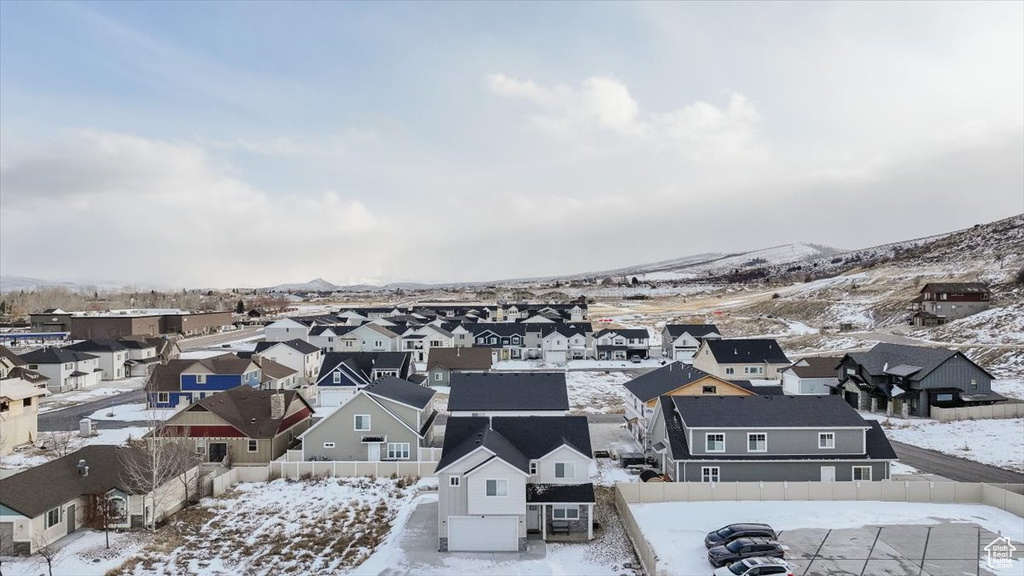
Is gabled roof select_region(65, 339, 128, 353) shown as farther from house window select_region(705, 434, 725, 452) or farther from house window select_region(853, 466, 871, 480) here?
house window select_region(853, 466, 871, 480)

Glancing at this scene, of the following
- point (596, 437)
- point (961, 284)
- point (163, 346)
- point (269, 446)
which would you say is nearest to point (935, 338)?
point (961, 284)

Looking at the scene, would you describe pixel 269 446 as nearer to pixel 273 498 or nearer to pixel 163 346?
pixel 273 498

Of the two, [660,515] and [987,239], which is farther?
[987,239]

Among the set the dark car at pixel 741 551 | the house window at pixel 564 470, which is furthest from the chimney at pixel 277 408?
the dark car at pixel 741 551

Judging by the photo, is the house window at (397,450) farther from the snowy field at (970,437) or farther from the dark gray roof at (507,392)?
the snowy field at (970,437)

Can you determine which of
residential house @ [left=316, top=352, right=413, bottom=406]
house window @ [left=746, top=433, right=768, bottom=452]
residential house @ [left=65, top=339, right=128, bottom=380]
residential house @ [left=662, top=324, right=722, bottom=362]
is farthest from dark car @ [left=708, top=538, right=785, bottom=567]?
residential house @ [left=65, top=339, right=128, bottom=380]
